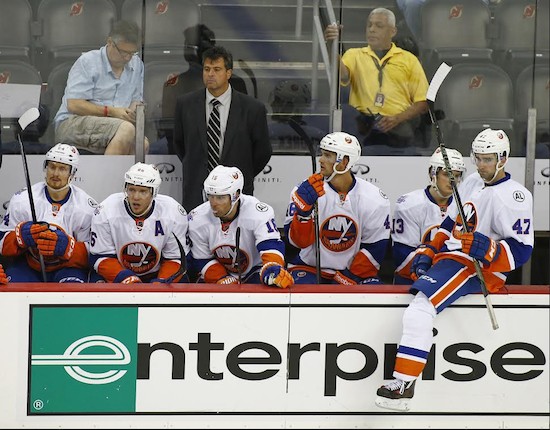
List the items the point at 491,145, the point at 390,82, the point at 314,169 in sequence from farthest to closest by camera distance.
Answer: the point at 390,82, the point at 314,169, the point at 491,145

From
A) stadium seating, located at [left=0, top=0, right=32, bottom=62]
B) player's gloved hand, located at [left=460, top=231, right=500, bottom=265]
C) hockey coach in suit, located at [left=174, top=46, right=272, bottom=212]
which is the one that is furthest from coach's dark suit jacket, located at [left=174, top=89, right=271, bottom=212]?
player's gloved hand, located at [left=460, top=231, right=500, bottom=265]

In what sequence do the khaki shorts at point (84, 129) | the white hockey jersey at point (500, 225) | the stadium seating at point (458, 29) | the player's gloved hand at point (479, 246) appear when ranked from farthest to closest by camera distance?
1. the stadium seating at point (458, 29)
2. the khaki shorts at point (84, 129)
3. the white hockey jersey at point (500, 225)
4. the player's gloved hand at point (479, 246)

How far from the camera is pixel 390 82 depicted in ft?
20.1

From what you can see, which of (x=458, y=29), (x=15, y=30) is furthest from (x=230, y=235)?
(x=458, y=29)

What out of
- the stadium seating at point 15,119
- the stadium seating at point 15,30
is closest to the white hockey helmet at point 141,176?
the stadium seating at point 15,119

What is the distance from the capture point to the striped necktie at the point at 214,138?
229 inches

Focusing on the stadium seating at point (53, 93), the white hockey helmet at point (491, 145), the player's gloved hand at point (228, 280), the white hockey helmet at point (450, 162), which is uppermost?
the stadium seating at point (53, 93)

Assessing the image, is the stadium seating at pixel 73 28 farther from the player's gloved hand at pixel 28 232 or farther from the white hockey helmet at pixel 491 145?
the white hockey helmet at pixel 491 145

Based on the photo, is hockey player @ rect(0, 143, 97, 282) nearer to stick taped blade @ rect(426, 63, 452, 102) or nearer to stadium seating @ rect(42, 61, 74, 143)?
stadium seating @ rect(42, 61, 74, 143)

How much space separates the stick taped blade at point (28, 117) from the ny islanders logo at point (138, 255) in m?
0.69

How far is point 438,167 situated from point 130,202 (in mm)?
1436

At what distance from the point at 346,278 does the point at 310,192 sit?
52cm

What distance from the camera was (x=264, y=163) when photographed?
5867mm

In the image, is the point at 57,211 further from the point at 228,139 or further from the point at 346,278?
the point at 346,278
